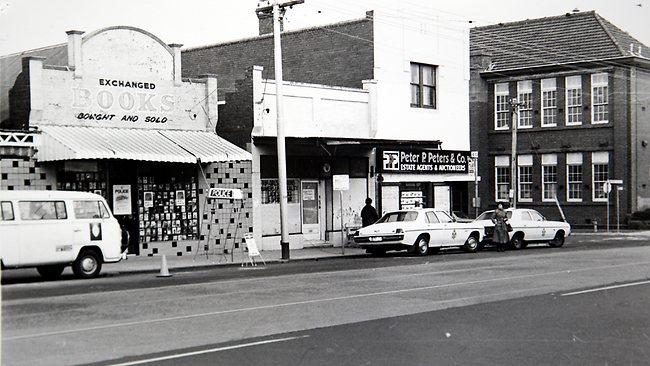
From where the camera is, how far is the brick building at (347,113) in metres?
28.9

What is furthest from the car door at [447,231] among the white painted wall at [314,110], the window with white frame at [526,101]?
the window with white frame at [526,101]

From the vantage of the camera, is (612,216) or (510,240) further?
(612,216)

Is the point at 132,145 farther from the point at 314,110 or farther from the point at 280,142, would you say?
the point at 314,110

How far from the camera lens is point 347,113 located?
105 ft

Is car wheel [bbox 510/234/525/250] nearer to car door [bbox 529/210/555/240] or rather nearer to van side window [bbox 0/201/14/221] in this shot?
car door [bbox 529/210/555/240]

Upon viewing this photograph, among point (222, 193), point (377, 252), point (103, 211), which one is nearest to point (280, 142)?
point (222, 193)

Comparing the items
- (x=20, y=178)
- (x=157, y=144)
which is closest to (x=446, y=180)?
(x=157, y=144)

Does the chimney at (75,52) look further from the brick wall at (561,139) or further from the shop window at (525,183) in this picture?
the shop window at (525,183)

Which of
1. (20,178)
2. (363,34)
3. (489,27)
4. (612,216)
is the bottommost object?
(612,216)

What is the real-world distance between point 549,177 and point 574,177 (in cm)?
160

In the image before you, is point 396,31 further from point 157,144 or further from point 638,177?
point 638,177

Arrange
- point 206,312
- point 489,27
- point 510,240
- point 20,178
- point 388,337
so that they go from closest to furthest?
point 388,337 → point 206,312 → point 20,178 → point 510,240 → point 489,27

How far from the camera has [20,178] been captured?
73.7 feet

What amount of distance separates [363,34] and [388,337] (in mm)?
24385
